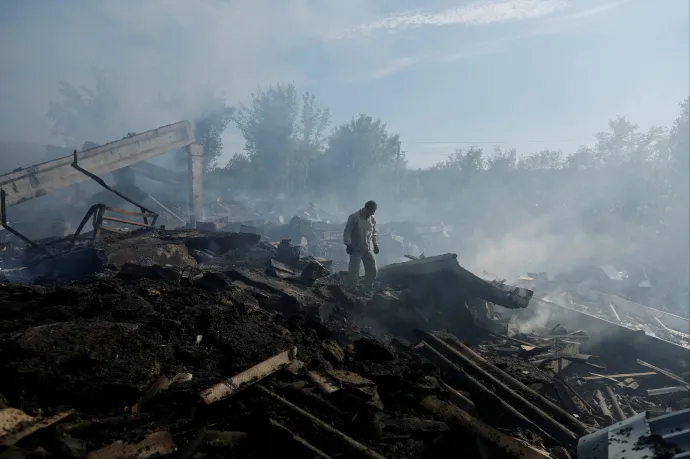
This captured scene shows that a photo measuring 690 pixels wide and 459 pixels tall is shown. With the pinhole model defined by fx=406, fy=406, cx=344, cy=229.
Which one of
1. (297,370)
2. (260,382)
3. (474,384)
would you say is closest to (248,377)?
(260,382)

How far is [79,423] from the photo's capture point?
277 centimetres

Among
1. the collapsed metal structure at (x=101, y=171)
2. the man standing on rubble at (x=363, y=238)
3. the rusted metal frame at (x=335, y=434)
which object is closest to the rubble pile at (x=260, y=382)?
the rusted metal frame at (x=335, y=434)

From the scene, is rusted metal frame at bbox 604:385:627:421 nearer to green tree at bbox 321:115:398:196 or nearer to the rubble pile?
the rubble pile

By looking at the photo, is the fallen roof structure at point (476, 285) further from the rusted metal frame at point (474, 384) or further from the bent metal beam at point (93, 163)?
the bent metal beam at point (93, 163)

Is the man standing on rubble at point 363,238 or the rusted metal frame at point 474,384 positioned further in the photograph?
the man standing on rubble at point 363,238

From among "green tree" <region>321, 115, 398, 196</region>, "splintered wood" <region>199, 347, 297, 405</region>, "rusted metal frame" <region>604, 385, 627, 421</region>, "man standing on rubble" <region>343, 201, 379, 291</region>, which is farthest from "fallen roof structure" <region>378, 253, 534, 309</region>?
"green tree" <region>321, 115, 398, 196</region>

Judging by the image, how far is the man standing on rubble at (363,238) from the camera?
9.31 m

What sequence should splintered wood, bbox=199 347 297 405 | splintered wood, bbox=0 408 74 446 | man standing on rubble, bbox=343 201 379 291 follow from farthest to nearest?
man standing on rubble, bbox=343 201 379 291
splintered wood, bbox=199 347 297 405
splintered wood, bbox=0 408 74 446

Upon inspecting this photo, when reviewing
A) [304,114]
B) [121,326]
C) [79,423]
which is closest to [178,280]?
[121,326]

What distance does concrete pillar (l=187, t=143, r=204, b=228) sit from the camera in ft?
59.5

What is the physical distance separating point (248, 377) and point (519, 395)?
10.2ft

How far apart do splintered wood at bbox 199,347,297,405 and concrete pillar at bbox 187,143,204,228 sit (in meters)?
15.6

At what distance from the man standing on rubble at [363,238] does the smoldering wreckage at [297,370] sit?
69cm

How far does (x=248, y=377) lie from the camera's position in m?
3.52
